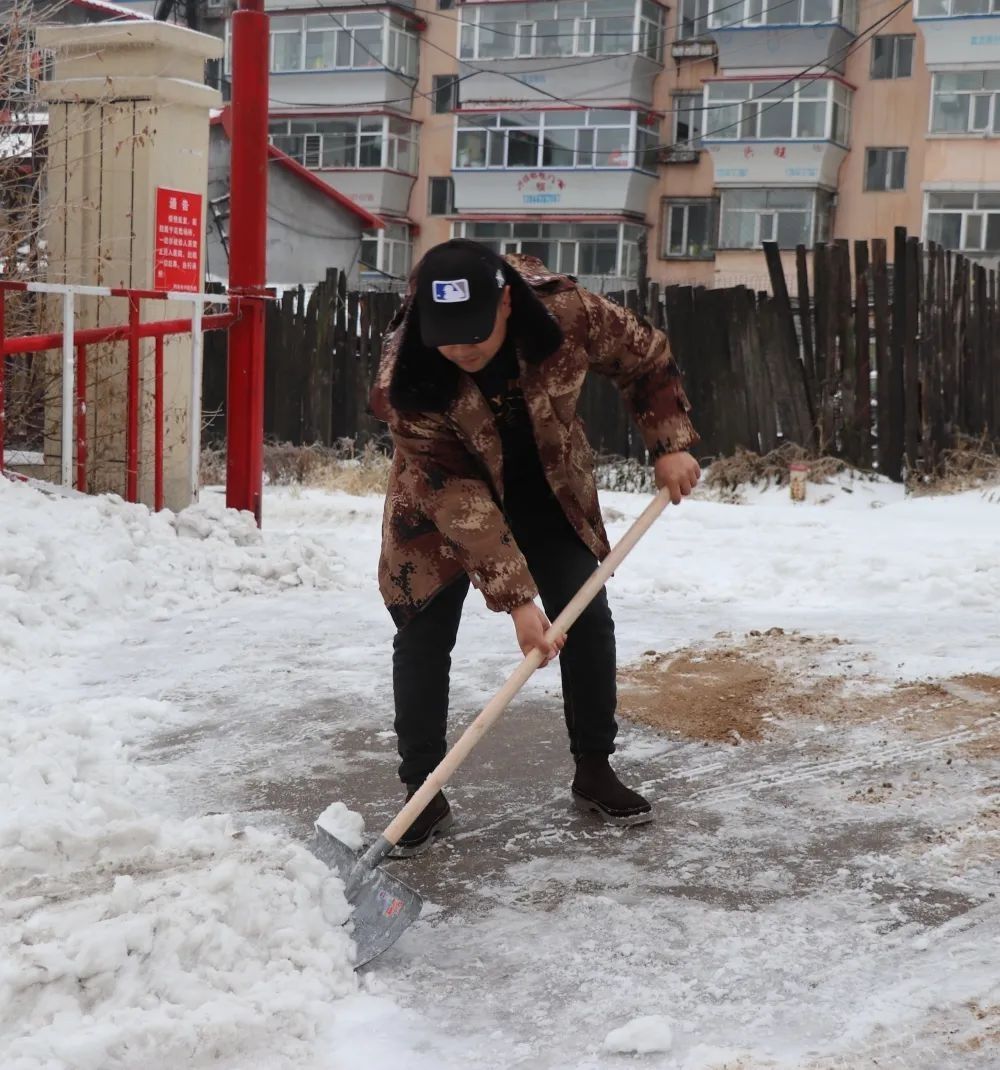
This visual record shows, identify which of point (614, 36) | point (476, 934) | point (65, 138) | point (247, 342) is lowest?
point (476, 934)

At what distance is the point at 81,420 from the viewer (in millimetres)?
6883

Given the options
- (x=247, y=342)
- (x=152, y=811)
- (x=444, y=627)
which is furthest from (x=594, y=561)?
(x=247, y=342)

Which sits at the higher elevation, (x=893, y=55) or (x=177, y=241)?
(x=893, y=55)

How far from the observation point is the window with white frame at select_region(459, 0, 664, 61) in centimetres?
3441

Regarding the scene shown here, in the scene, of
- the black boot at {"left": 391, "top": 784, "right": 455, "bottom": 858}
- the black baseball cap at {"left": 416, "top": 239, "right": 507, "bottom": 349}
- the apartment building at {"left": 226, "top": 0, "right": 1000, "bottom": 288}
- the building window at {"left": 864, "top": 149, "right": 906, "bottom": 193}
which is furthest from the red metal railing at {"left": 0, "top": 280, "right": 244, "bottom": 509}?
the building window at {"left": 864, "top": 149, "right": 906, "bottom": 193}

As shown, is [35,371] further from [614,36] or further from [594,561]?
[614,36]

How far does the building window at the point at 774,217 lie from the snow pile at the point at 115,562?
1090 inches

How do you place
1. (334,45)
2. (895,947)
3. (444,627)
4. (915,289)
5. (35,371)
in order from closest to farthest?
(895,947) < (444,627) < (35,371) < (915,289) < (334,45)

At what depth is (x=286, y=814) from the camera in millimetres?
3811

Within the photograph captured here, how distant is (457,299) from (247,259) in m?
4.49

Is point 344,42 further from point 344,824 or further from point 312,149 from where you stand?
point 344,824

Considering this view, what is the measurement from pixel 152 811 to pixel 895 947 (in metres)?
1.87

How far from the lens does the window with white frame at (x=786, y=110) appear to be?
32.4 meters

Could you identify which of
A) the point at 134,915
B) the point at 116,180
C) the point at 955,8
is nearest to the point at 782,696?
the point at 134,915
